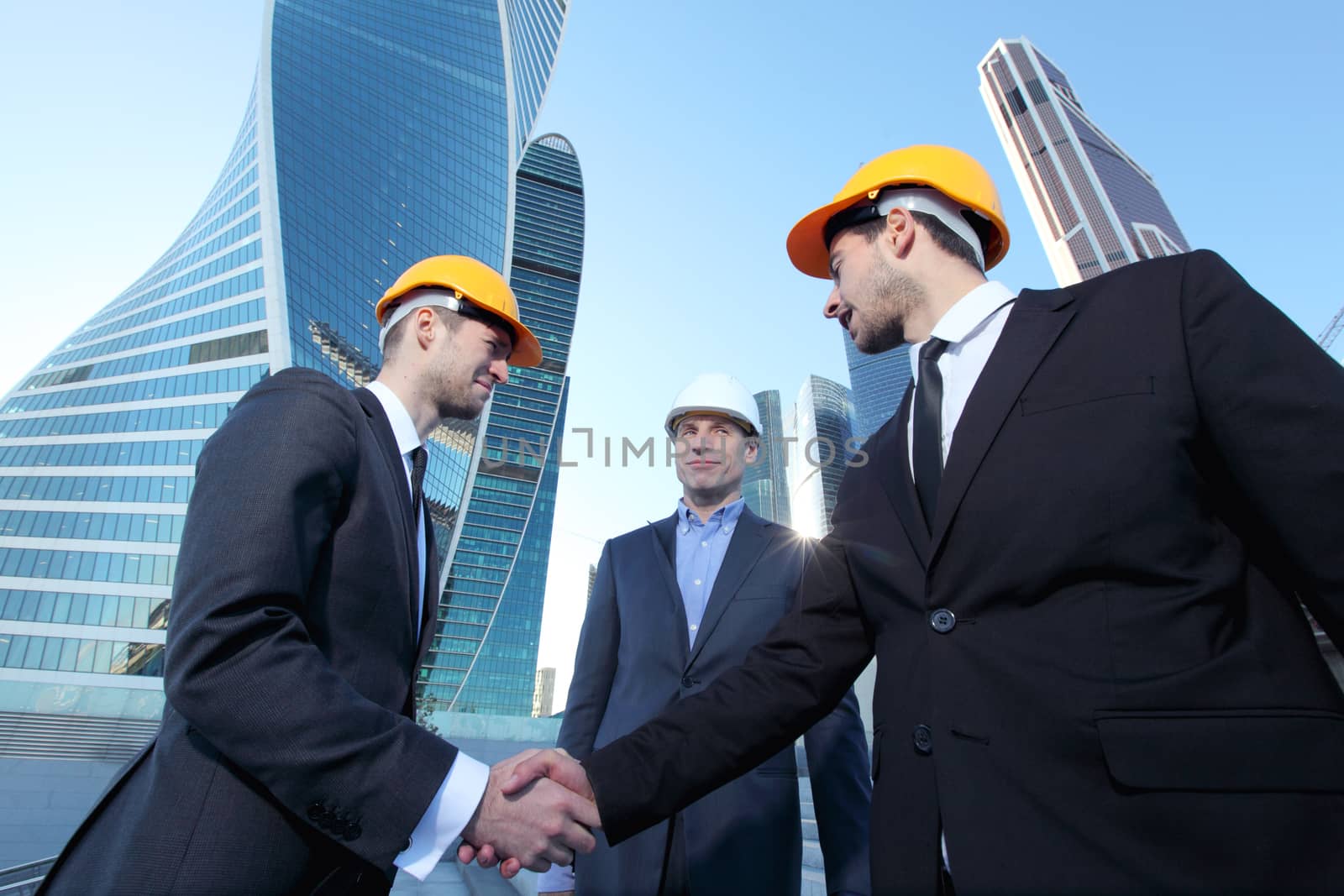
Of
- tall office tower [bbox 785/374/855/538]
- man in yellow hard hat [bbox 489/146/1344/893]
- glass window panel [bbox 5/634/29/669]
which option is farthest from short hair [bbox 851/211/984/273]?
tall office tower [bbox 785/374/855/538]

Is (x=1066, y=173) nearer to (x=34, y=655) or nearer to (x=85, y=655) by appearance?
(x=85, y=655)

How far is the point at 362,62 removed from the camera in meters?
82.3

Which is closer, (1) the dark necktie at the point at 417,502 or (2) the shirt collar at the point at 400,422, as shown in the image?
(1) the dark necktie at the point at 417,502

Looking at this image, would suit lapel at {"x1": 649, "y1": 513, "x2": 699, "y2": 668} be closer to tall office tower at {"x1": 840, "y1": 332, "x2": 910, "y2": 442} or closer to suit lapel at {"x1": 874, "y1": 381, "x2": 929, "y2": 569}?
suit lapel at {"x1": 874, "y1": 381, "x2": 929, "y2": 569}

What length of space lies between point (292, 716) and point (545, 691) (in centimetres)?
17323

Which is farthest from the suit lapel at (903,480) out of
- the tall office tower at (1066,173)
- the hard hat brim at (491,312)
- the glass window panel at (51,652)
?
the tall office tower at (1066,173)

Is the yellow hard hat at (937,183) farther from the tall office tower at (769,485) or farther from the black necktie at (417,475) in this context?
the tall office tower at (769,485)

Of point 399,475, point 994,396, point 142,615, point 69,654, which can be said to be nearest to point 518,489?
point 142,615

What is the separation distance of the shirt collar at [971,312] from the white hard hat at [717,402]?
229 centimetres

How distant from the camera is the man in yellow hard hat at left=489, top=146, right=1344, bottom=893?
3.66 ft

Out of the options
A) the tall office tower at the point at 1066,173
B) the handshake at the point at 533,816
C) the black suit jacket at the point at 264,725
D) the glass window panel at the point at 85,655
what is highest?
the tall office tower at the point at 1066,173

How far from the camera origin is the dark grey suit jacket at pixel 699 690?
265 centimetres

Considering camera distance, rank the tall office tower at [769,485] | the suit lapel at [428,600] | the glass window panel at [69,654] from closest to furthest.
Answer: the suit lapel at [428,600] → the glass window panel at [69,654] → the tall office tower at [769,485]

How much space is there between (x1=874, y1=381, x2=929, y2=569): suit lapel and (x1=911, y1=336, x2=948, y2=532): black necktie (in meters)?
0.03
